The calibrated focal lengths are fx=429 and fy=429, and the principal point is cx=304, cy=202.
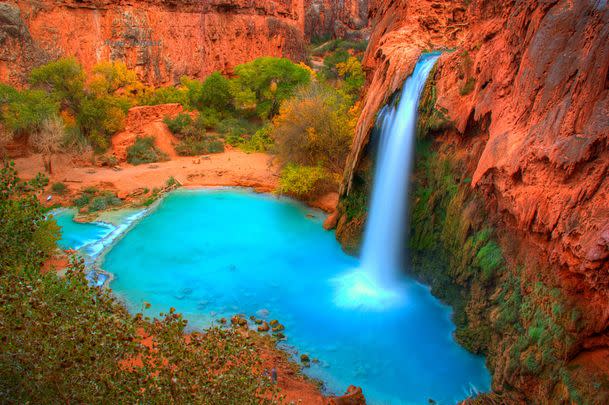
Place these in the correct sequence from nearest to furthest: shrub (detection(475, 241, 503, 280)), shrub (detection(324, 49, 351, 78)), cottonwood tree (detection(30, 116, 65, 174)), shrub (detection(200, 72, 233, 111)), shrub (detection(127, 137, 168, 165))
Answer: shrub (detection(475, 241, 503, 280)), cottonwood tree (detection(30, 116, 65, 174)), shrub (detection(127, 137, 168, 165)), shrub (detection(200, 72, 233, 111)), shrub (detection(324, 49, 351, 78))

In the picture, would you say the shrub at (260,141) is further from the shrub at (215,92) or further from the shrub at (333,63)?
the shrub at (333,63)

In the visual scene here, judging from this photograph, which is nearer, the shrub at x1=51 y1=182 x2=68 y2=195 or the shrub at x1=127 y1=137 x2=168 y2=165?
the shrub at x1=51 y1=182 x2=68 y2=195

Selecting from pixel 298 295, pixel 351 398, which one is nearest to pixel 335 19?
pixel 298 295

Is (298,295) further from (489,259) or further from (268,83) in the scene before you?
(268,83)

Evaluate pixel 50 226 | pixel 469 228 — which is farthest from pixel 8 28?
pixel 469 228

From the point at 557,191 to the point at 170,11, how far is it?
35519 millimetres

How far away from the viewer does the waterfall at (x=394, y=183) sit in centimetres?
1298

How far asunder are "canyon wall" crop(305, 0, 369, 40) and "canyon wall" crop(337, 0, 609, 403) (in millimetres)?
43877

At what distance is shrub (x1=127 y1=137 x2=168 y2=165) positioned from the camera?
23.5 metres

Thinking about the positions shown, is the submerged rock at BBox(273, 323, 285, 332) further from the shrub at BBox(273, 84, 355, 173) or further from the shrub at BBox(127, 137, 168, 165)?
the shrub at BBox(127, 137, 168, 165)

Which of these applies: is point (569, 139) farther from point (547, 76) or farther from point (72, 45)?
point (72, 45)

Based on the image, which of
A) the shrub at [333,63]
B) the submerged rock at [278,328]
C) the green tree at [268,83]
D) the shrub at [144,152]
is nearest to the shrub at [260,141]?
the green tree at [268,83]

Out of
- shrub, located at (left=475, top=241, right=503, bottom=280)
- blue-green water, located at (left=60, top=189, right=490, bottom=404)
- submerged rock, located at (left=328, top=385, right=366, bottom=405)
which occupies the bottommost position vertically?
blue-green water, located at (left=60, top=189, right=490, bottom=404)

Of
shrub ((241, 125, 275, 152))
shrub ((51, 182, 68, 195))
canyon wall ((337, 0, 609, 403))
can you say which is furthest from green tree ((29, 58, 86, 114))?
canyon wall ((337, 0, 609, 403))
